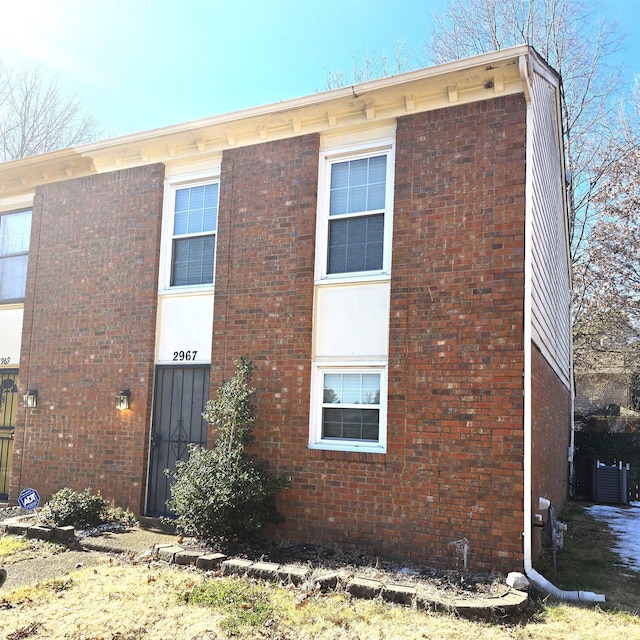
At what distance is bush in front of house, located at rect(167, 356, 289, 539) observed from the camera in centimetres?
687

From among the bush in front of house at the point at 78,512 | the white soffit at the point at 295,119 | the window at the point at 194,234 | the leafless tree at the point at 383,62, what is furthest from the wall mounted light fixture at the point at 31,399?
the leafless tree at the point at 383,62

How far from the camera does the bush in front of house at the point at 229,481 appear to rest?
6867mm

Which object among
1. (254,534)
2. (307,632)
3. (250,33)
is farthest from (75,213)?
(307,632)

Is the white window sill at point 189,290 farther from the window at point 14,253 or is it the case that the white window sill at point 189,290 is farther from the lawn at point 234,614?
the lawn at point 234,614

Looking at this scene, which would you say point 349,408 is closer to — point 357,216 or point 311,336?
point 311,336

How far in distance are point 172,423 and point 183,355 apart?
1.03 metres

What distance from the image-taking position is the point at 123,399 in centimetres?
885

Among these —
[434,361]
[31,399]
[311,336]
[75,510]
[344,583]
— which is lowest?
[344,583]

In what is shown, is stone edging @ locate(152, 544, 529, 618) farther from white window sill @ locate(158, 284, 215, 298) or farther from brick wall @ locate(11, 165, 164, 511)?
white window sill @ locate(158, 284, 215, 298)

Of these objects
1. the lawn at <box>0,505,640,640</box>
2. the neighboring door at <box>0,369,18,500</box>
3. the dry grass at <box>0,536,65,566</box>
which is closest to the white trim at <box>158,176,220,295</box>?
the neighboring door at <box>0,369,18,500</box>

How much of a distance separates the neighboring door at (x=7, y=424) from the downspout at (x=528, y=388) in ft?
27.7

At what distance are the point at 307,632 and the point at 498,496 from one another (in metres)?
2.64

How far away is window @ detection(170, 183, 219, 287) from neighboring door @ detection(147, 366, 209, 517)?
1416 millimetres

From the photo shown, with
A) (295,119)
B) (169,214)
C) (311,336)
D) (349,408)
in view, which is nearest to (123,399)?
(169,214)
